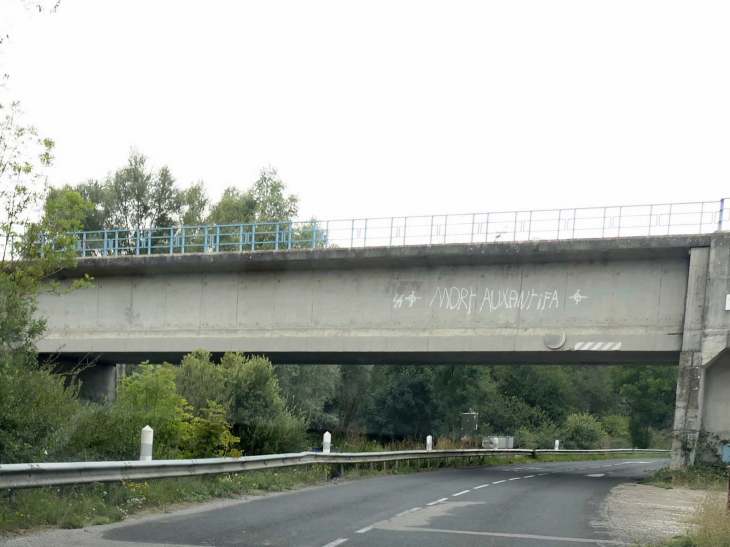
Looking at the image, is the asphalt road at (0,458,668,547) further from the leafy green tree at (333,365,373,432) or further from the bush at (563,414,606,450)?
the leafy green tree at (333,365,373,432)

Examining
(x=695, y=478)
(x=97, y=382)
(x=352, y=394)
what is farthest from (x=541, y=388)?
(x=695, y=478)

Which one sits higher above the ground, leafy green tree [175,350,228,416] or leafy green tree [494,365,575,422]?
leafy green tree [175,350,228,416]

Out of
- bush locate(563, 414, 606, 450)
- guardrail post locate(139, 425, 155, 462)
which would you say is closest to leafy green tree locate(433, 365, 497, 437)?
bush locate(563, 414, 606, 450)

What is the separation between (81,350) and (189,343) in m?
4.95

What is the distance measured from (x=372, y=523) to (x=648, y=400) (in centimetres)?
7926

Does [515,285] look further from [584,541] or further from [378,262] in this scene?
[584,541]

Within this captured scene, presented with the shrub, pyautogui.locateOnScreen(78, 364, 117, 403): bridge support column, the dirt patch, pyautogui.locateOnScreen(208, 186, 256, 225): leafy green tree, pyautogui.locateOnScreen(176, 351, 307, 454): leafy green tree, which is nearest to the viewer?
the dirt patch

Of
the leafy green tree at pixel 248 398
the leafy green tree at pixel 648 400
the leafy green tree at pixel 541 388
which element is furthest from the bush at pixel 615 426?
the leafy green tree at pixel 248 398

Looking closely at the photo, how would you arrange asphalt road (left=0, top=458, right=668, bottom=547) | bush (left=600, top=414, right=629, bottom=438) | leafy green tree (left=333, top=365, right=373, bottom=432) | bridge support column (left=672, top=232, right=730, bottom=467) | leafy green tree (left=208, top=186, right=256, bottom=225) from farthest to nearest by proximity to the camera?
bush (left=600, top=414, right=629, bottom=438), leafy green tree (left=333, top=365, right=373, bottom=432), leafy green tree (left=208, top=186, right=256, bottom=225), bridge support column (left=672, top=232, right=730, bottom=467), asphalt road (left=0, top=458, right=668, bottom=547)

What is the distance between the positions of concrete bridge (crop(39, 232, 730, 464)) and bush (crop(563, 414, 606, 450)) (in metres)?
34.8

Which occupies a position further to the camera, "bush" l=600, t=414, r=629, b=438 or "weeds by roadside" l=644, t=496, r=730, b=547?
"bush" l=600, t=414, r=629, b=438

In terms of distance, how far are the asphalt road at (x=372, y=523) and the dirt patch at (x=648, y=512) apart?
0.35 meters

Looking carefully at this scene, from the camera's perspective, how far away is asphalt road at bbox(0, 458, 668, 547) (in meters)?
9.77

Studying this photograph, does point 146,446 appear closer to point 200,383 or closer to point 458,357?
point 200,383
